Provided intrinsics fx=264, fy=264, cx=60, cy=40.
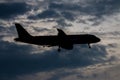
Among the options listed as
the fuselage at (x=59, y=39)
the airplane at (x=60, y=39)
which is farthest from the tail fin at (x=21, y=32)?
the fuselage at (x=59, y=39)

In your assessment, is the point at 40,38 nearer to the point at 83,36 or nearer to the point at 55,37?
the point at 55,37

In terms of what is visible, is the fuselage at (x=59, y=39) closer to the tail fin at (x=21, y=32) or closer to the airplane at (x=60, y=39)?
the airplane at (x=60, y=39)

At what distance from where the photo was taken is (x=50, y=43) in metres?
145

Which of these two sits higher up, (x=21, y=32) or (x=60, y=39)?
(x=21, y=32)

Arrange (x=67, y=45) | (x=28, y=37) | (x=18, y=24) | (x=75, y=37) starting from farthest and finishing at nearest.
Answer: (x=18, y=24), (x=28, y=37), (x=75, y=37), (x=67, y=45)

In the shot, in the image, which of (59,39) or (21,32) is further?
(21,32)

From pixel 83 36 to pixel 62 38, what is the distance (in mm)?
13022

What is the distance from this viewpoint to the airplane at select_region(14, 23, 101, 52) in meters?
137

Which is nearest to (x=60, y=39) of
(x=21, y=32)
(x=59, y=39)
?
(x=59, y=39)

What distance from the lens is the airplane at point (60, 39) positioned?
137 meters

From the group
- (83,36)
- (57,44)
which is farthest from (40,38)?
(83,36)

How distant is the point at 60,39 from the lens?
140 m

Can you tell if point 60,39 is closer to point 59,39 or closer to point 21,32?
point 59,39

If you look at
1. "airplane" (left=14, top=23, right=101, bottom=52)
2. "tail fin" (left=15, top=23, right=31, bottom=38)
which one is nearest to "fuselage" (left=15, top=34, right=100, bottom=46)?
"airplane" (left=14, top=23, right=101, bottom=52)
